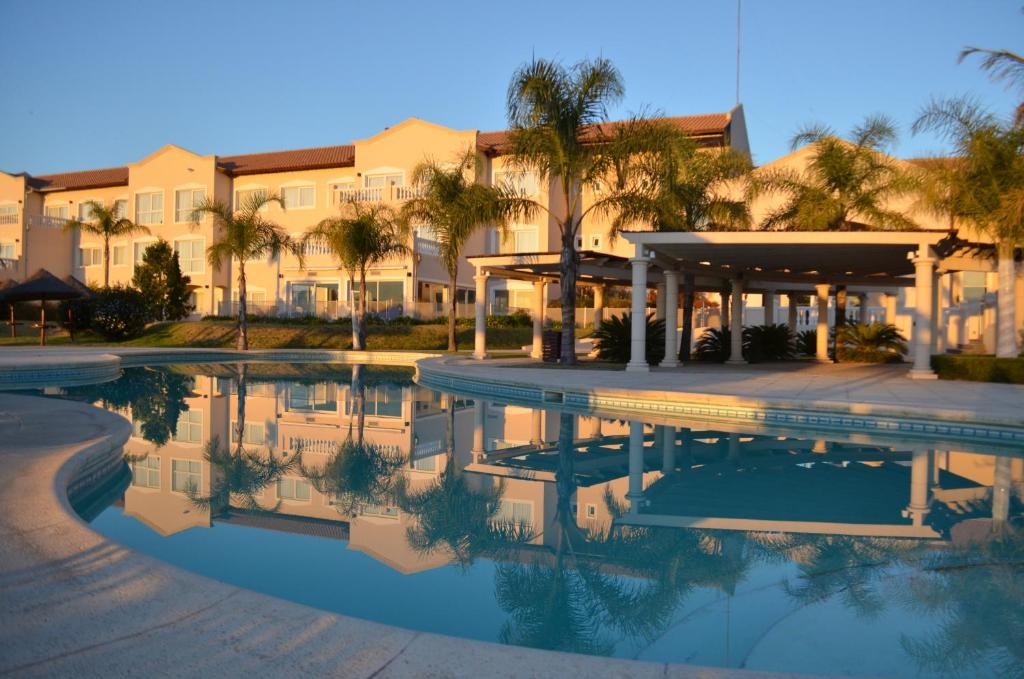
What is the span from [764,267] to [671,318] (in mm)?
4331

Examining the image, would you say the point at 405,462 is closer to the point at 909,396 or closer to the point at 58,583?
the point at 58,583

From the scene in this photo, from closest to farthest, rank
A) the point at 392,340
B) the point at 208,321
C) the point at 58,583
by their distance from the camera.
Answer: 1. the point at 58,583
2. the point at 392,340
3. the point at 208,321

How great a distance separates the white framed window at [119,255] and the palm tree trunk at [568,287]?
35.1 metres

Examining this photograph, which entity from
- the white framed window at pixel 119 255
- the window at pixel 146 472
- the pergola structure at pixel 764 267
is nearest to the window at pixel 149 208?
the white framed window at pixel 119 255

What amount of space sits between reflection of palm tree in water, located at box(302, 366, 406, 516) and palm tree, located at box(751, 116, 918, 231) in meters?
16.7

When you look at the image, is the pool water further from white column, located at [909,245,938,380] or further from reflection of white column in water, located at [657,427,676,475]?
white column, located at [909,245,938,380]

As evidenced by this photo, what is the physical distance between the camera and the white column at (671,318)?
826 inches

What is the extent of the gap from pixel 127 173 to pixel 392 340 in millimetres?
26595

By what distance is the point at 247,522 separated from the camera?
6.41m

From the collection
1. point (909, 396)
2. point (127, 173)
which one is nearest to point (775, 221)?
point (909, 396)

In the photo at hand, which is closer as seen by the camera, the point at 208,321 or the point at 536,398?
the point at 536,398

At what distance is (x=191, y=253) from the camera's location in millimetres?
43500

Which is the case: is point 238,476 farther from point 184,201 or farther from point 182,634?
point 184,201

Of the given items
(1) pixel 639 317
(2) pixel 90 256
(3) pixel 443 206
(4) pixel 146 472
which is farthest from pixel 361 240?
(2) pixel 90 256
